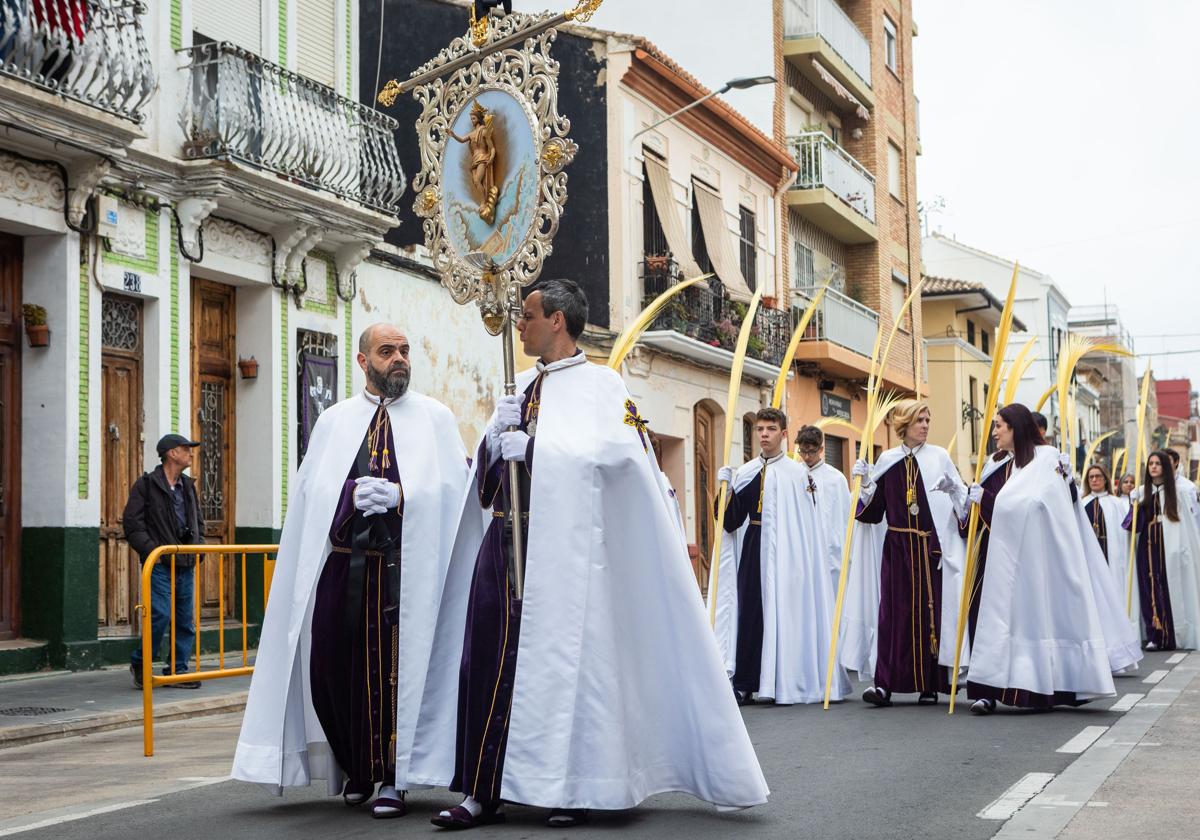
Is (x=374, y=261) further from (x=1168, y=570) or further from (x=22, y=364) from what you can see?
(x=1168, y=570)

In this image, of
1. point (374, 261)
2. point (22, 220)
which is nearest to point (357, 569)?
point (22, 220)

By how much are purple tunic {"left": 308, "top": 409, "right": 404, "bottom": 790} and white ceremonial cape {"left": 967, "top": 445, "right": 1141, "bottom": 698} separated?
16.3ft

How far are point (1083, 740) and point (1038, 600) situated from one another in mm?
1867

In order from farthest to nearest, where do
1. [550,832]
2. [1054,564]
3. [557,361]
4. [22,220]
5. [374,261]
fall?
[374,261] < [22,220] < [1054,564] < [557,361] < [550,832]

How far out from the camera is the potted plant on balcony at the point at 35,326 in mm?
13633

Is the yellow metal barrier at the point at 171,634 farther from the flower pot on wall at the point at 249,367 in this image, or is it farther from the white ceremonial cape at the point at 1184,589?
the white ceremonial cape at the point at 1184,589

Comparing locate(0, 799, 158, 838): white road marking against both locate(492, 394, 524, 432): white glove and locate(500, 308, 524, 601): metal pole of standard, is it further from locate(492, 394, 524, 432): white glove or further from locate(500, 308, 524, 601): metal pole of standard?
locate(492, 394, 524, 432): white glove

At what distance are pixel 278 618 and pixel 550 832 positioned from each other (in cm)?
157

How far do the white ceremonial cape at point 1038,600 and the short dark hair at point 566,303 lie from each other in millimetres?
4873

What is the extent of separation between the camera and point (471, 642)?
6.19m

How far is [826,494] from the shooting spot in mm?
12656

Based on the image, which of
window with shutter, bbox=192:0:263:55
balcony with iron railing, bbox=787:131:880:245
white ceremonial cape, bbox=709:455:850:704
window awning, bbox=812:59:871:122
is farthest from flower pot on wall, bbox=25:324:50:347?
window awning, bbox=812:59:871:122

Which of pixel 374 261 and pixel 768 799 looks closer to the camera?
pixel 768 799

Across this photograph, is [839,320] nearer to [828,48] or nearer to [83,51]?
[828,48]
